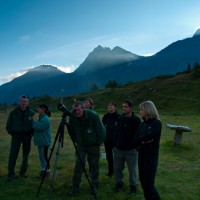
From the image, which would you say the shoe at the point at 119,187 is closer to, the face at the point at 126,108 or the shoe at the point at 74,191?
the shoe at the point at 74,191

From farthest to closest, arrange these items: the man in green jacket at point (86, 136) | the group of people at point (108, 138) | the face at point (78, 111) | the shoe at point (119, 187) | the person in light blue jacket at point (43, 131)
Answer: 1. the person in light blue jacket at point (43, 131)
2. the shoe at point (119, 187)
3. the man in green jacket at point (86, 136)
4. the face at point (78, 111)
5. the group of people at point (108, 138)

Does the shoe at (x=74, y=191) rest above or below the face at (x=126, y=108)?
below

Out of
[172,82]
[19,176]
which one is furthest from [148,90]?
[19,176]

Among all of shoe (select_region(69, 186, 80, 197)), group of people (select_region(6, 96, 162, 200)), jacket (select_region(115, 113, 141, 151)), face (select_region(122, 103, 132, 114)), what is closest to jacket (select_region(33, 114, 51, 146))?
group of people (select_region(6, 96, 162, 200))

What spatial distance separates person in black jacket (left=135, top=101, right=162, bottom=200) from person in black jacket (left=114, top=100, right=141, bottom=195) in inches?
76.3

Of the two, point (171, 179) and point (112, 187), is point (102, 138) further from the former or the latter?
point (171, 179)

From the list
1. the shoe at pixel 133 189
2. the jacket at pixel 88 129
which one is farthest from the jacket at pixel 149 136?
the shoe at pixel 133 189

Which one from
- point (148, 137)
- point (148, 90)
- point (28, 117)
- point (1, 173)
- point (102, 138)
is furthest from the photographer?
point (148, 90)

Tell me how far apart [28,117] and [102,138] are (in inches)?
121

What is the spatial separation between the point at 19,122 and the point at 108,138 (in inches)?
120

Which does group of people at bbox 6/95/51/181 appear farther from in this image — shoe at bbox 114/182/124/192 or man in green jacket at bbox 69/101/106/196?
shoe at bbox 114/182/124/192

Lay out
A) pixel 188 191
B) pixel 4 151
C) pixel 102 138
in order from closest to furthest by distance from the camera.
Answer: pixel 102 138
pixel 188 191
pixel 4 151

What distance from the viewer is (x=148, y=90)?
95.4 metres

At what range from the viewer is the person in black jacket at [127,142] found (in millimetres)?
9555
